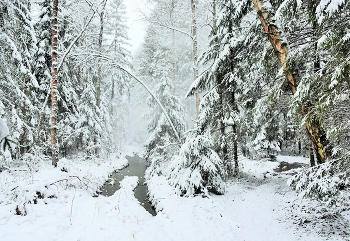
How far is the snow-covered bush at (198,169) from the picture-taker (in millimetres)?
8484

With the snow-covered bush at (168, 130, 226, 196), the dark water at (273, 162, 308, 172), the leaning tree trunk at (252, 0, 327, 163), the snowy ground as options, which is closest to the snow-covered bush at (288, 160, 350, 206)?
the leaning tree trunk at (252, 0, 327, 163)

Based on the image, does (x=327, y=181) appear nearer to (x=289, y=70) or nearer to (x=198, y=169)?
(x=289, y=70)

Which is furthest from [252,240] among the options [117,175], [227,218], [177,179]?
[117,175]

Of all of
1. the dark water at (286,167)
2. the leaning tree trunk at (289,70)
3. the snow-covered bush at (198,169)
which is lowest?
the dark water at (286,167)

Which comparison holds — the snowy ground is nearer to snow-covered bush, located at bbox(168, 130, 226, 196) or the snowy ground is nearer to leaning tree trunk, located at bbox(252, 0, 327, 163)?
snow-covered bush, located at bbox(168, 130, 226, 196)

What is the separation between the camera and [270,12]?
5520mm

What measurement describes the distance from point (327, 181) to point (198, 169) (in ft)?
16.5

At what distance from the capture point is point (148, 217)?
22.8 feet

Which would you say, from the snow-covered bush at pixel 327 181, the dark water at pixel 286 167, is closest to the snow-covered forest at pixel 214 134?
the snow-covered bush at pixel 327 181

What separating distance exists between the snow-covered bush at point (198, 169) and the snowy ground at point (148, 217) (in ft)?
1.67

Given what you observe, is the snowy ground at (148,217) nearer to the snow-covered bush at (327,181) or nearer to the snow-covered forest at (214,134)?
the snow-covered forest at (214,134)

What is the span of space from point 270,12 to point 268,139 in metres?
15.5

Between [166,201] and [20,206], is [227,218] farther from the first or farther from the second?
[20,206]

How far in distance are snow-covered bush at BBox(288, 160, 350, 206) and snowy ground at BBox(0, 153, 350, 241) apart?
125 centimetres
